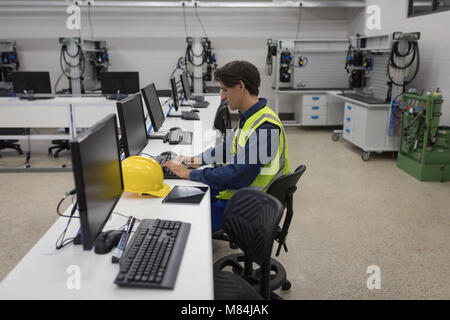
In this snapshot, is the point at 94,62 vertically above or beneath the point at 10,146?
above

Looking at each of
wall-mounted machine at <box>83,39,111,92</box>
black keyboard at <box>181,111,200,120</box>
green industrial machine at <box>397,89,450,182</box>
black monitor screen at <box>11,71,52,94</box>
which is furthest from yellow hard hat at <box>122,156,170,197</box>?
wall-mounted machine at <box>83,39,111,92</box>

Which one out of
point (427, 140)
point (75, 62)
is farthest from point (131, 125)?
point (75, 62)

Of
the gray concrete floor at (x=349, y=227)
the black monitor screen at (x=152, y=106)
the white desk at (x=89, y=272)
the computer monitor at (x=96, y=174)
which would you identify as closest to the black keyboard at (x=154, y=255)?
the white desk at (x=89, y=272)

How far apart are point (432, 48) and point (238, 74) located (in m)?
3.77

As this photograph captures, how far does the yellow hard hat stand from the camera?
180cm

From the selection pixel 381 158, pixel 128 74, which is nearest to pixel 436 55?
pixel 381 158

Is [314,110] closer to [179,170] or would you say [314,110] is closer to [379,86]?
[379,86]

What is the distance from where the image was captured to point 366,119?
4.85m

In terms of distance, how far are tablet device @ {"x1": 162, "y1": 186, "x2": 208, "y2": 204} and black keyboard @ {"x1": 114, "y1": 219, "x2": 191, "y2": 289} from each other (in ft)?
0.86

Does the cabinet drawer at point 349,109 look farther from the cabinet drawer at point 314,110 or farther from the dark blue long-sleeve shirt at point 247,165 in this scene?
the dark blue long-sleeve shirt at point 247,165

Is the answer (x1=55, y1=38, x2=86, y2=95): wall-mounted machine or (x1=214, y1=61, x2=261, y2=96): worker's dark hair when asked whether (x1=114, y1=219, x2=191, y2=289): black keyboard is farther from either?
(x1=55, y1=38, x2=86, y2=95): wall-mounted machine

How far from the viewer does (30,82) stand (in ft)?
15.9

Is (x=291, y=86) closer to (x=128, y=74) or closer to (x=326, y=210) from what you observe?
(x=128, y=74)
